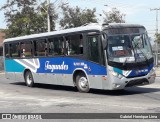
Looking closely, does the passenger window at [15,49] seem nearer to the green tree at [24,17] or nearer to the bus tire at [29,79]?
the bus tire at [29,79]

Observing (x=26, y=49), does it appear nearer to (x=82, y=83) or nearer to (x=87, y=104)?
(x=82, y=83)

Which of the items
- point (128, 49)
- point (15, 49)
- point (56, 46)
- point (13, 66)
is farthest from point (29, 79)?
point (128, 49)

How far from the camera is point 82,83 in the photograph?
17.1 meters

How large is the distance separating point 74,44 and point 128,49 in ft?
8.76

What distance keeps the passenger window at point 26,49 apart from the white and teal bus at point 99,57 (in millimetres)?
1591

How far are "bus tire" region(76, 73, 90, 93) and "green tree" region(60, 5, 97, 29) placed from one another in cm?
4554

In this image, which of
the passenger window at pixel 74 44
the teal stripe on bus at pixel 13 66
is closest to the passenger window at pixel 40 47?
the teal stripe on bus at pixel 13 66

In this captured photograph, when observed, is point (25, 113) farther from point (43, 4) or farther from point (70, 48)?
point (43, 4)

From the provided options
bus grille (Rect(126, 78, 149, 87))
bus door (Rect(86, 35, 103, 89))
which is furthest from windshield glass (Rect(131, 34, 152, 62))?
bus door (Rect(86, 35, 103, 89))

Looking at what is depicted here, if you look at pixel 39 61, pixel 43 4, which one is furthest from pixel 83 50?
pixel 43 4

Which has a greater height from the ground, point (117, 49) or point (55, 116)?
point (117, 49)

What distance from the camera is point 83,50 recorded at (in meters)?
16.7

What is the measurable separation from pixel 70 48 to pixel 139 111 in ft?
23.4

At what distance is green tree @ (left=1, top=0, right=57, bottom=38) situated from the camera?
50.8 meters
